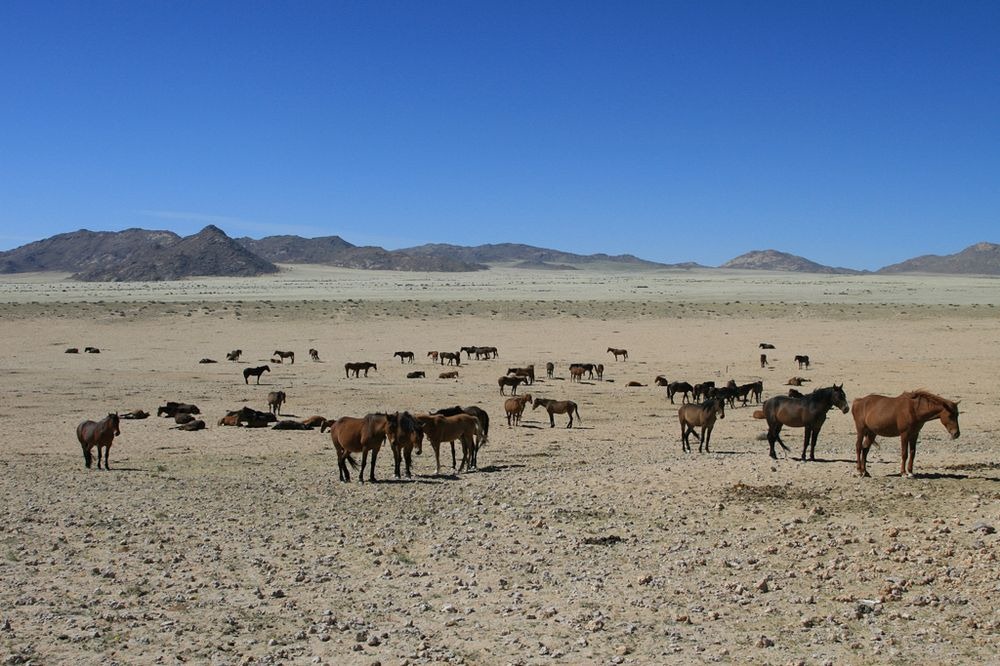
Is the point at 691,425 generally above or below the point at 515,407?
above

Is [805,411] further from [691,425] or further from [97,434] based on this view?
[97,434]

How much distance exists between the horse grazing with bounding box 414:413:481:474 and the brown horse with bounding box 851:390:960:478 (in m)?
7.24

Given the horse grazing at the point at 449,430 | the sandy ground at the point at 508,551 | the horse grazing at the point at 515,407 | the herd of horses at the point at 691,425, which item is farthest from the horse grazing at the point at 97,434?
the horse grazing at the point at 515,407

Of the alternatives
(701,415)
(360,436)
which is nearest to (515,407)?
(701,415)

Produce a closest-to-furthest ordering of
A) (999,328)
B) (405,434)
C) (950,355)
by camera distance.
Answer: (405,434)
(950,355)
(999,328)

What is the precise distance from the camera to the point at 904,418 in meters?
14.6

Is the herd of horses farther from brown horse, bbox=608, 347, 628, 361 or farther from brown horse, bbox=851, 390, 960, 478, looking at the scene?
→ brown horse, bbox=608, 347, 628, 361

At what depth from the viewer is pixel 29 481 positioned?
17.2m

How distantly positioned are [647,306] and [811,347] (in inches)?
1262

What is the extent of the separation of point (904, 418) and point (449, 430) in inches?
323

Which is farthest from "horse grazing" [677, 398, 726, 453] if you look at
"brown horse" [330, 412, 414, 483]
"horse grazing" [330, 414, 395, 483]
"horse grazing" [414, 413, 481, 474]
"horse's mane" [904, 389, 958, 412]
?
"horse grazing" [330, 414, 395, 483]

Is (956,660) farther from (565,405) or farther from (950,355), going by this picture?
(950,355)

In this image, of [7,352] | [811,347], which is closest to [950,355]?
[811,347]

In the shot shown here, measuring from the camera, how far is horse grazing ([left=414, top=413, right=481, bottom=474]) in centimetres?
1775
